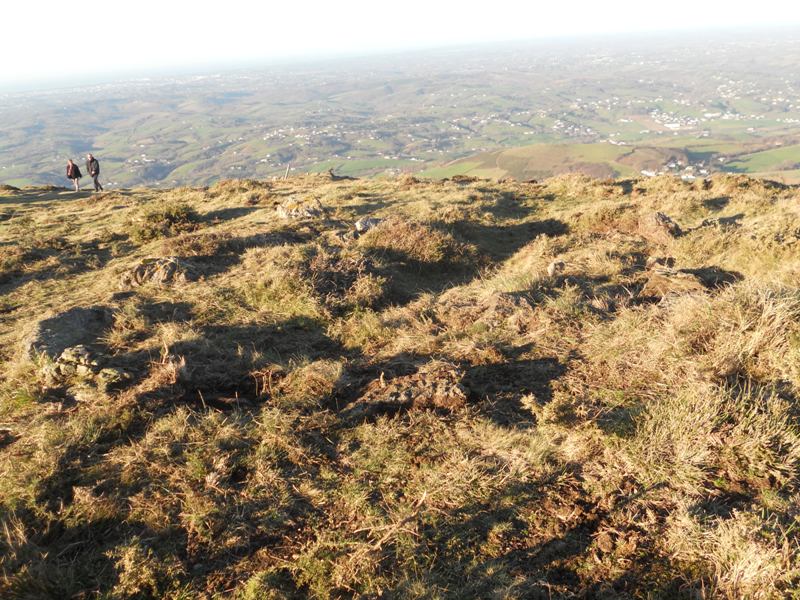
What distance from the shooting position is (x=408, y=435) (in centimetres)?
480

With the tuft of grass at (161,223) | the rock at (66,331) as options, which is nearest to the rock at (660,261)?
the rock at (66,331)

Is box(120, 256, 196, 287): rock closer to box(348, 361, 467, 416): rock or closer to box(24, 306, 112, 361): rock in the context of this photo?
box(24, 306, 112, 361): rock

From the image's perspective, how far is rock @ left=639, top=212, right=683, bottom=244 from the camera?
1126 cm

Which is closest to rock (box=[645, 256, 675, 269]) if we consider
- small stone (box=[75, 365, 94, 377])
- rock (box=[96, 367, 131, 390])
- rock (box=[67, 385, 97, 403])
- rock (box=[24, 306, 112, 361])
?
rock (box=[96, 367, 131, 390])

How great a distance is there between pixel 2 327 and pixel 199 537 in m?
8.02

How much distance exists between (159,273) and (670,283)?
11016mm

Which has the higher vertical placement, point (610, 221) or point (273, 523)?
point (610, 221)

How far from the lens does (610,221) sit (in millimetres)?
13297

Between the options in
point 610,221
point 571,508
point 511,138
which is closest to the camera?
point 571,508

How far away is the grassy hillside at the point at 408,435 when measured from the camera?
11.1ft

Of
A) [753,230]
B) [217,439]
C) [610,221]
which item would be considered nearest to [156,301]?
[217,439]

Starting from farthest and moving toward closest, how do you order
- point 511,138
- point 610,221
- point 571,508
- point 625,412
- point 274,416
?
point 511,138
point 610,221
point 274,416
point 625,412
point 571,508

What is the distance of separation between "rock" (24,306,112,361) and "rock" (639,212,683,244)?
13307 millimetres

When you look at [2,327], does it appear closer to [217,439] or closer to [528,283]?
[217,439]
